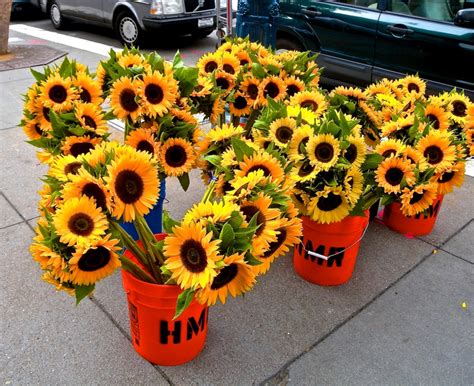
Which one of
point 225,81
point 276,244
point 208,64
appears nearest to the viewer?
point 276,244

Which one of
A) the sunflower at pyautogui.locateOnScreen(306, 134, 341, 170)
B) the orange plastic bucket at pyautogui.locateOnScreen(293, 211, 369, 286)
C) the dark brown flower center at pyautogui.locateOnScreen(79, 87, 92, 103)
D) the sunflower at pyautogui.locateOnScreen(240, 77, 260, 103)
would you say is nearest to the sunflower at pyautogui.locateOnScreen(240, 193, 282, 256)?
the sunflower at pyautogui.locateOnScreen(306, 134, 341, 170)

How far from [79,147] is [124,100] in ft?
1.17

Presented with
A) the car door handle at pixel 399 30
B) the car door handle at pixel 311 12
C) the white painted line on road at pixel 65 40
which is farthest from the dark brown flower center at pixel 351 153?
the white painted line on road at pixel 65 40

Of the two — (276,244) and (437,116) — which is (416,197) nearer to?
(437,116)

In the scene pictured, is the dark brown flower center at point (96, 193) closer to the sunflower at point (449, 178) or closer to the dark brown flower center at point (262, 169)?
the dark brown flower center at point (262, 169)

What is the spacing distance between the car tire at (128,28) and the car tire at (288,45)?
3323 millimetres

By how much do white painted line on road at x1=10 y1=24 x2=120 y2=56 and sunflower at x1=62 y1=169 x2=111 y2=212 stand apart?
738 cm

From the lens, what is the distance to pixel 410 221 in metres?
3.55

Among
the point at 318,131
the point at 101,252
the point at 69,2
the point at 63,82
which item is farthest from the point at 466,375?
the point at 69,2

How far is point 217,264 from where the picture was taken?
1.64 m

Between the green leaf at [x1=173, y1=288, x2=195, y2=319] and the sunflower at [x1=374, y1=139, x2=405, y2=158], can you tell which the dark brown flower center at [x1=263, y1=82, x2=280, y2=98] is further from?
the green leaf at [x1=173, y1=288, x2=195, y2=319]

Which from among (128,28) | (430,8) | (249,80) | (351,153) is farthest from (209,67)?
(128,28)

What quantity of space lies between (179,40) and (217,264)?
9.15m

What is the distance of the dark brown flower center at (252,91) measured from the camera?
3.18 metres
